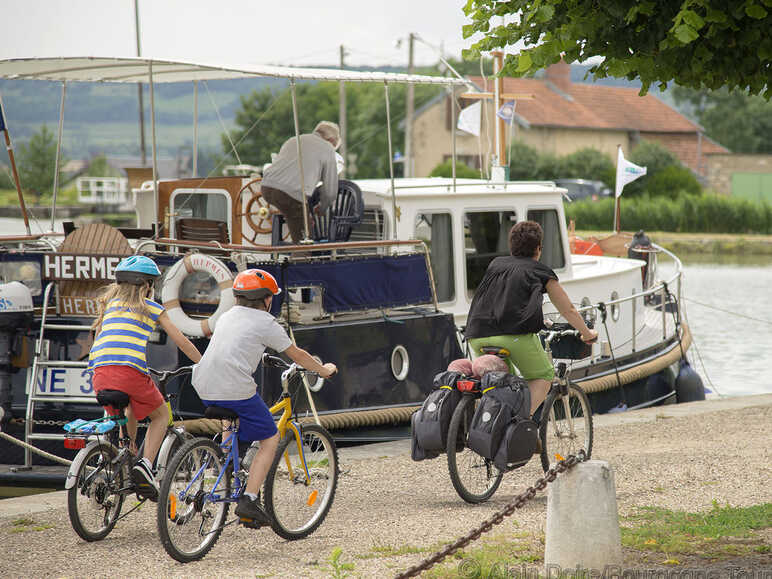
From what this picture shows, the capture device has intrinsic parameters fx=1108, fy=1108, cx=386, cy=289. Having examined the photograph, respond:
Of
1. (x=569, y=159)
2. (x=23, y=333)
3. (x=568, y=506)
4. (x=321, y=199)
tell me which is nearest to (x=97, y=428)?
(x=568, y=506)

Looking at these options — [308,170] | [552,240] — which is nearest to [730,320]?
[552,240]

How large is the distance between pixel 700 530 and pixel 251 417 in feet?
8.47

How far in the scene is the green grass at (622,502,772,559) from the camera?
5836 millimetres

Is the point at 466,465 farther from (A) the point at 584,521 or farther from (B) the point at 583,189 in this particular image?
(B) the point at 583,189

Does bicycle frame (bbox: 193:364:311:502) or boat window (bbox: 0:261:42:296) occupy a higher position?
boat window (bbox: 0:261:42:296)

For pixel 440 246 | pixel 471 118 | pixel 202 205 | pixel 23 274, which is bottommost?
pixel 23 274

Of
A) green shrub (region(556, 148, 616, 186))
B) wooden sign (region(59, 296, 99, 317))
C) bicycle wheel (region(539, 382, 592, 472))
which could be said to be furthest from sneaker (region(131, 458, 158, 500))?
green shrub (region(556, 148, 616, 186))

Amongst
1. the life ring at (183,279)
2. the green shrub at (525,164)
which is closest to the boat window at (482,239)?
the life ring at (183,279)

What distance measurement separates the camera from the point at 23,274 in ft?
30.7

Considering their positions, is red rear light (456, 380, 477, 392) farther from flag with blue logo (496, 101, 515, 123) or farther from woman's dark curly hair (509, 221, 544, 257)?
flag with blue logo (496, 101, 515, 123)

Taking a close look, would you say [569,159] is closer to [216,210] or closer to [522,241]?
[216,210]

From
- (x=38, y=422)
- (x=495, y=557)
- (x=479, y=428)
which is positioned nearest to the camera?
(x=495, y=557)

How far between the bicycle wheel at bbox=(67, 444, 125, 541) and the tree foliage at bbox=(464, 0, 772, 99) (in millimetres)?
3155

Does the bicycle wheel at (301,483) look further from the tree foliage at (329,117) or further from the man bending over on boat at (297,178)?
the tree foliage at (329,117)
